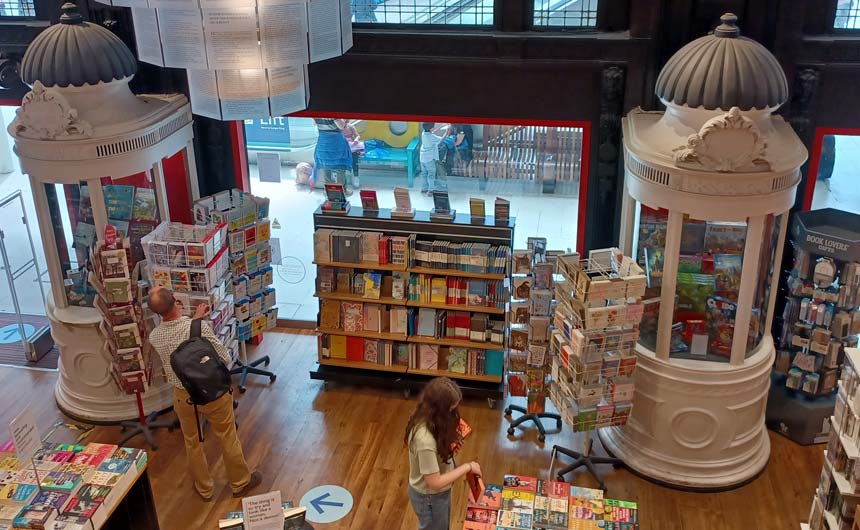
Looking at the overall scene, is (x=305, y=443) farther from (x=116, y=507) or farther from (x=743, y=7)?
(x=743, y=7)

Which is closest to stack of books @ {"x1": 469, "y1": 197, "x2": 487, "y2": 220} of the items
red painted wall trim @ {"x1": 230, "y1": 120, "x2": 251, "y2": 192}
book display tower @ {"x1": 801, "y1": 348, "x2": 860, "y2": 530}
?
red painted wall trim @ {"x1": 230, "y1": 120, "x2": 251, "y2": 192}

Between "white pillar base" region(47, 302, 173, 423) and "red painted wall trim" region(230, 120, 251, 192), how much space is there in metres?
1.82

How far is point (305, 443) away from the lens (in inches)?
271

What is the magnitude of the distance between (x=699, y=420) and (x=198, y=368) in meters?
3.55

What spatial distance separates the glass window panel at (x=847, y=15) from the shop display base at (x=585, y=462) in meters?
3.64

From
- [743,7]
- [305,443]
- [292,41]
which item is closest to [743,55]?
[743,7]

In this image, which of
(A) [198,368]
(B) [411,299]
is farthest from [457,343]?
(A) [198,368]

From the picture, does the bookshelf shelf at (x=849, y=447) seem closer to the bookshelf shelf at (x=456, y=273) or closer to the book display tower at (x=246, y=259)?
the bookshelf shelf at (x=456, y=273)

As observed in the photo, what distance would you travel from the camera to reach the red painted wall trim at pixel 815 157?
662 centimetres

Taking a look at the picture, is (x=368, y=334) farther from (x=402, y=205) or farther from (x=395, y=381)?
(x=402, y=205)

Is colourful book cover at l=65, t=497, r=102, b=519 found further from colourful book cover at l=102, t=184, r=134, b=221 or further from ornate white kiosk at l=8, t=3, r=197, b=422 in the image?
colourful book cover at l=102, t=184, r=134, b=221

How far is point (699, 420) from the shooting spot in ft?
20.6

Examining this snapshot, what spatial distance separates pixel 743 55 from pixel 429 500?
3415mm

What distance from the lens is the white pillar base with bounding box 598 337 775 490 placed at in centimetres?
620
